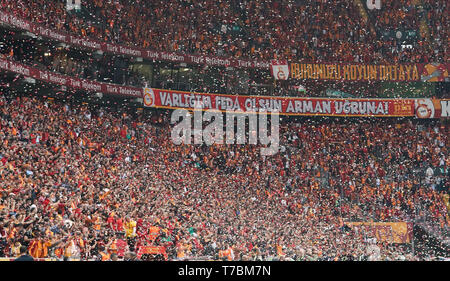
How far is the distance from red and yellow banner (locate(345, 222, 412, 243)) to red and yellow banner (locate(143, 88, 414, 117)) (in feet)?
30.6

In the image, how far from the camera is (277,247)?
74.9 ft

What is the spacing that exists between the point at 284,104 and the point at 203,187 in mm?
10227

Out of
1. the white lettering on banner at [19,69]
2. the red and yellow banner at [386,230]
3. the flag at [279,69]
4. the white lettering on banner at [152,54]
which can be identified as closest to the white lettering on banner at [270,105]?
the flag at [279,69]

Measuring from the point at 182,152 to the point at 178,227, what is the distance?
837cm

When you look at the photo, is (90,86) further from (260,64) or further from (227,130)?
(260,64)

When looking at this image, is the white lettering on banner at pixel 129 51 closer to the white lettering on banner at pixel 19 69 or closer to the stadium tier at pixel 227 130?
the stadium tier at pixel 227 130

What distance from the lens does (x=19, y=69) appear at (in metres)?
24.0

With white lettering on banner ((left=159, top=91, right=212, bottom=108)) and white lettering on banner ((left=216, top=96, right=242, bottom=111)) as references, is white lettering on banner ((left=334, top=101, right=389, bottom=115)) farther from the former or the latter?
white lettering on banner ((left=159, top=91, right=212, bottom=108))

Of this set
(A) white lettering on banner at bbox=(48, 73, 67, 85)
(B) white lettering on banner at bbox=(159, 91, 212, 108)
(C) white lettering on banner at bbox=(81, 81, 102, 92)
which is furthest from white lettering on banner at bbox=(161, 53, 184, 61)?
(A) white lettering on banner at bbox=(48, 73, 67, 85)

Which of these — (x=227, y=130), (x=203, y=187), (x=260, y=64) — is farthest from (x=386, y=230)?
(x=260, y=64)

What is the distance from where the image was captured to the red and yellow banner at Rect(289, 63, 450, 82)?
3578 cm
